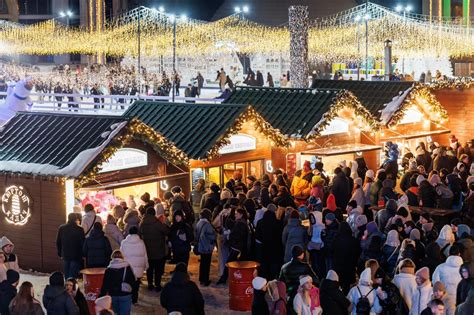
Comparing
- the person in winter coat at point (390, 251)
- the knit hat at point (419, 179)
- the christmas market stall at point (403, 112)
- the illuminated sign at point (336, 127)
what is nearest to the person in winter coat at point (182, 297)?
the person in winter coat at point (390, 251)

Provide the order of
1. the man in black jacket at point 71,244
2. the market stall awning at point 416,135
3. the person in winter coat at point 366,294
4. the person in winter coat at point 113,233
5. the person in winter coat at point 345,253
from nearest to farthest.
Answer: the person in winter coat at point 366,294
the person in winter coat at point 345,253
the man in black jacket at point 71,244
the person in winter coat at point 113,233
the market stall awning at point 416,135

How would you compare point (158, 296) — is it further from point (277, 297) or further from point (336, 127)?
point (336, 127)

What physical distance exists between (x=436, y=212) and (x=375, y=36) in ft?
93.8

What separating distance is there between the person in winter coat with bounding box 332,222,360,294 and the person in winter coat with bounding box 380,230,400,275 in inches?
23.3

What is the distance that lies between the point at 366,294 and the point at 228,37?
33.5 meters

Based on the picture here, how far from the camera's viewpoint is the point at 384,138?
2858cm

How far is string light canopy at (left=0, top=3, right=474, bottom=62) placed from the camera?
43375mm

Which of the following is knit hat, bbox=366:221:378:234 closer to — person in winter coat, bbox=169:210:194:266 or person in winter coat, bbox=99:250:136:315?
person in winter coat, bbox=169:210:194:266

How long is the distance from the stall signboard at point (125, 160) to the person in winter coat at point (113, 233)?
2.00 meters

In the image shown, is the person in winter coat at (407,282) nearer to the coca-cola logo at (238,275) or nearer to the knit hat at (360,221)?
the coca-cola logo at (238,275)

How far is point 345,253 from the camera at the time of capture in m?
16.4

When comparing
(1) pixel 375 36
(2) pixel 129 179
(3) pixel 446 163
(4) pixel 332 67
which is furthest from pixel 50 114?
(4) pixel 332 67

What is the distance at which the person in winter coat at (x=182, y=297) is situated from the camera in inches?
514

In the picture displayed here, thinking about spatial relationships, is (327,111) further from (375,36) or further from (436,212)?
(375,36)
